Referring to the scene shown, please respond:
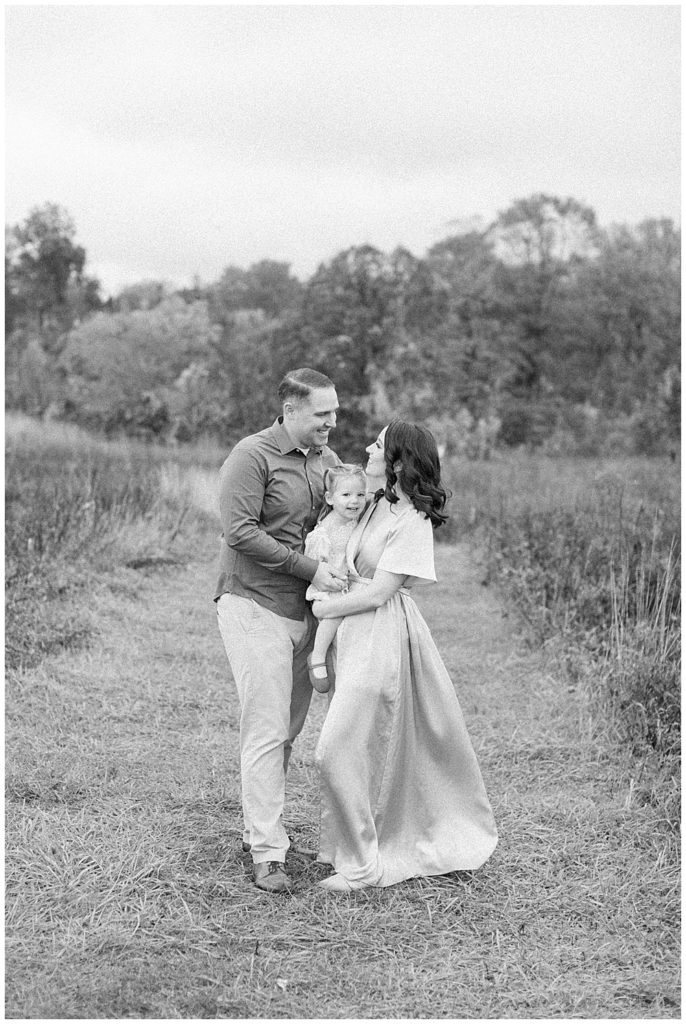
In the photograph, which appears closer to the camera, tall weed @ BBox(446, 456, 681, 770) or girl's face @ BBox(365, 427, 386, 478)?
girl's face @ BBox(365, 427, 386, 478)

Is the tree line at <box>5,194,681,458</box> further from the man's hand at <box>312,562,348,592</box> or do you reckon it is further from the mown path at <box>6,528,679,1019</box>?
the man's hand at <box>312,562,348,592</box>

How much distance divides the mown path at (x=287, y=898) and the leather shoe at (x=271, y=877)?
56 mm

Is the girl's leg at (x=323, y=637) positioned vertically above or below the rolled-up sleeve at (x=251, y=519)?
below

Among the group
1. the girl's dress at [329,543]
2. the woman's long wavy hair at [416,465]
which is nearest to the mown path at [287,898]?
the girl's dress at [329,543]

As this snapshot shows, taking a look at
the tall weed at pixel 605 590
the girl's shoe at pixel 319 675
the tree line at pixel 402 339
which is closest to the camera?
the girl's shoe at pixel 319 675

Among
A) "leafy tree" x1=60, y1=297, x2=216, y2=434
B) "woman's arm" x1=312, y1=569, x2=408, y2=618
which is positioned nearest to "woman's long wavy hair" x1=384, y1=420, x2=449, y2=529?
"woman's arm" x1=312, y1=569, x2=408, y2=618

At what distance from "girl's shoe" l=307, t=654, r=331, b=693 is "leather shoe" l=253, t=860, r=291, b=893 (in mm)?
648

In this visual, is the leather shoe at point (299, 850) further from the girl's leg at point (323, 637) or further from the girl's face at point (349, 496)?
the girl's face at point (349, 496)

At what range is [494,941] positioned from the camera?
3932mm

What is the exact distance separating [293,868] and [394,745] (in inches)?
26.0

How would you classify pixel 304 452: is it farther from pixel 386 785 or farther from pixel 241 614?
pixel 386 785

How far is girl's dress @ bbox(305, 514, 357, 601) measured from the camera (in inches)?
165

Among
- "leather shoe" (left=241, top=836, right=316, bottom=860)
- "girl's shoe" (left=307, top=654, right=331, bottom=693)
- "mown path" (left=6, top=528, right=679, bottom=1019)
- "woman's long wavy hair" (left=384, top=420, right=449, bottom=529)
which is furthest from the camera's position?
"leather shoe" (left=241, top=836, right=316, bottom=860)

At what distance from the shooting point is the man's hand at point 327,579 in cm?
411
